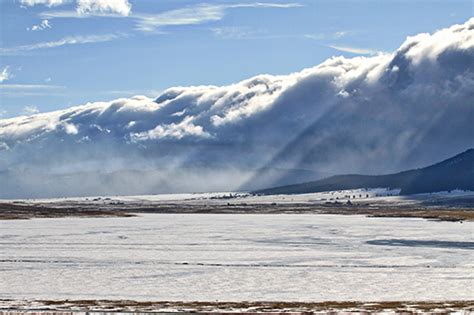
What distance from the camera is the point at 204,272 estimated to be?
44094mm

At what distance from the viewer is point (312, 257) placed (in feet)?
180

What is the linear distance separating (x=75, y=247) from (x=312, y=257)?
22.1 metres

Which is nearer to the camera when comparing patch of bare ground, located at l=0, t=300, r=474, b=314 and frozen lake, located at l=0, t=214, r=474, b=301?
patch of bare ground, located at l=0, t=300, r=474, b=314

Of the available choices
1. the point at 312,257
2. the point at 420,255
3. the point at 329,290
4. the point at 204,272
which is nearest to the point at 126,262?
the point at 204,272

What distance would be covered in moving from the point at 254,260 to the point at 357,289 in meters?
16.3

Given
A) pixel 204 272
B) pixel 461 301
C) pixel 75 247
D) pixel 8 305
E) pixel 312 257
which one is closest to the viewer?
pixel 8 305

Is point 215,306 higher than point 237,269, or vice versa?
point 237,269

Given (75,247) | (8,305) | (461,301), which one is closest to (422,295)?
(461,301)

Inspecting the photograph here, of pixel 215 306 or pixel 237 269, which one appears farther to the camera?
pixel 237 269

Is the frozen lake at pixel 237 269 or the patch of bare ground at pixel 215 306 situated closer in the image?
the patch of bare ground at pixel 215 306

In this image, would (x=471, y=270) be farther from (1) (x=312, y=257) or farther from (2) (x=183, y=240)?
(2) (x=183, y=240)

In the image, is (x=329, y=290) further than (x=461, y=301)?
Yes

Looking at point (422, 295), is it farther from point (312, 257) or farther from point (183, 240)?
point (183, 240)

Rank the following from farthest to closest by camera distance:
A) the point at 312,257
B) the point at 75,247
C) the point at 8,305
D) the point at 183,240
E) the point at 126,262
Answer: the point at 183,240, the point at 75,247, the point at 312,257, the point at 126,262, the point at 8,305
